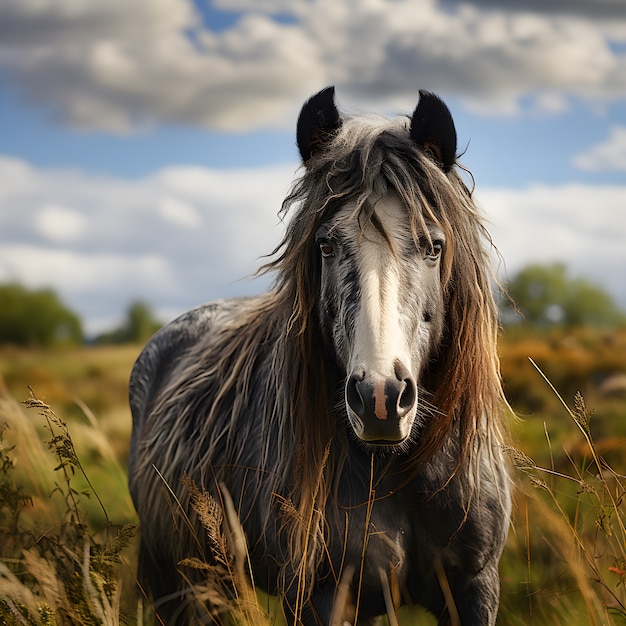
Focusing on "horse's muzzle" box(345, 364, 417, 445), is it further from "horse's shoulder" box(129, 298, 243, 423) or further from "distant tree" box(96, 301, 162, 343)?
"distant tree" box(96, 301, 162, 343)

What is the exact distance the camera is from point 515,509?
3242 mm

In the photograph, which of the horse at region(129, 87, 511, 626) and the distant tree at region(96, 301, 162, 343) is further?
the distant tree at region(96, 301, 162, 343)

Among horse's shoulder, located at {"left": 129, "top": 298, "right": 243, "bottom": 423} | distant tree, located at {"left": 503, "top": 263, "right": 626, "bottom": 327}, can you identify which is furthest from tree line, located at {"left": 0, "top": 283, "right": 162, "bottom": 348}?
horse's shoulder, located at {"left": 129, "top": 298, "right": 243, "bottom": 423}

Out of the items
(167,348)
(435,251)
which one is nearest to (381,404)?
(435,251)

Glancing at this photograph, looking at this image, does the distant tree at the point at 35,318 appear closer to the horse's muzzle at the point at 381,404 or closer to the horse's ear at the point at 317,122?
the horse's ear at the point at 317,122

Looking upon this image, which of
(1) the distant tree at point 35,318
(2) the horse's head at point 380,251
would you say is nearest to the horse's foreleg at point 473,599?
(2) the horse's head at point 380,251

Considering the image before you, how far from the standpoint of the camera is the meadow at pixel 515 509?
2379 mm

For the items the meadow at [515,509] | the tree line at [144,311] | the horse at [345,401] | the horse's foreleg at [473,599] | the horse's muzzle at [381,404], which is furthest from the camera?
the tree line at [144,311]

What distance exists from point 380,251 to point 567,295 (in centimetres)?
3931

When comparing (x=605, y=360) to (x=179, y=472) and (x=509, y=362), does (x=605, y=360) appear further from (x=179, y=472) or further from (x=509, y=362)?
(x=179, y=472)

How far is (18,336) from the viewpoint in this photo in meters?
49.2

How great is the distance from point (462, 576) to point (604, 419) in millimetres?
7124

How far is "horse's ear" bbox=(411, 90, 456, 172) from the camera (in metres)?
2.42

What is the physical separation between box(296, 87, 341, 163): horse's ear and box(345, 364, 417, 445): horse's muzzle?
987mm
